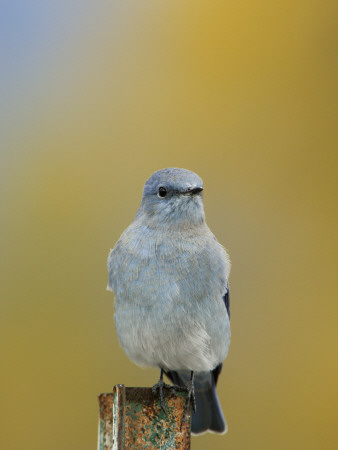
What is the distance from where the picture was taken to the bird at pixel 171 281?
2.82 m

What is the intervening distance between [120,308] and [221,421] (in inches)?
51.5

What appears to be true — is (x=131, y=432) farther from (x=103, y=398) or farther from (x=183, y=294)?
(x=183, y=294)

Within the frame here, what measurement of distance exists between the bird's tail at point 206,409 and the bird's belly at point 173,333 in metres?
0.74

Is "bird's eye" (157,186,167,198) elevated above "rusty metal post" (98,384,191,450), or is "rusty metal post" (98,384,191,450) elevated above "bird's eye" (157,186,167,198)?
"bird's eye" (157,186,167,198)

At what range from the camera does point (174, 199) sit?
2947mm

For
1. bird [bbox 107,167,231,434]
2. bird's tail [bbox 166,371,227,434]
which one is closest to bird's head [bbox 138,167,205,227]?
bird [bbox 107,167,231,434]

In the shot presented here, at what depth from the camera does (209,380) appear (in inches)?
155

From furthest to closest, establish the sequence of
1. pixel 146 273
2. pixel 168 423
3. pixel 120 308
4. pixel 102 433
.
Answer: pixel 120 308, pixel 146 273, pixel 168 423, pixel 102 433

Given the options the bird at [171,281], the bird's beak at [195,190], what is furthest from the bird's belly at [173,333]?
the bird's beak at [195,190]

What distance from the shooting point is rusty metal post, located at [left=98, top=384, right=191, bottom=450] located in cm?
168

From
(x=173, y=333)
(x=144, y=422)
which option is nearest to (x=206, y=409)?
(x=173, y=333)

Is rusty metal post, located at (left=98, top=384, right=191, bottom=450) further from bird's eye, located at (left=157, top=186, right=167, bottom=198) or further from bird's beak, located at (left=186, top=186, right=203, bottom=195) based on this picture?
bird's eye, located at (left=157, top=186, right=167, bottom=198)

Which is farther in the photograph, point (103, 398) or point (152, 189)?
point (152, 189)

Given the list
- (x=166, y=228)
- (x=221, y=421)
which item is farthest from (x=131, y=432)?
(x=221, y=421)
